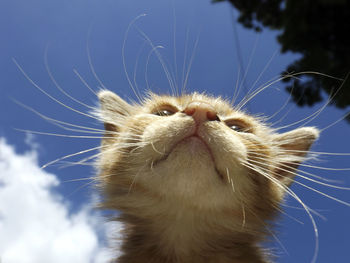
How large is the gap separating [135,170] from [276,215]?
0.91m

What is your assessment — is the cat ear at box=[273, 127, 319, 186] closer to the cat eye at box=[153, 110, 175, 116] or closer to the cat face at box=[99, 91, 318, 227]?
the cat face at box=[99, 91, 318, 227]

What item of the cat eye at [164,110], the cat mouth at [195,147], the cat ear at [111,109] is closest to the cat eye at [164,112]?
the cat eye at [164,110]

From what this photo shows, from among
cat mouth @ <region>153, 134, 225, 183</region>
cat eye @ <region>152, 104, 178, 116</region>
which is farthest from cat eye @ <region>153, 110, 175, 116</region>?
cat mouth @ <region>153, 134, 225, 183</region>

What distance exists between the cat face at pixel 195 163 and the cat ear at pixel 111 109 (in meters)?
0.18

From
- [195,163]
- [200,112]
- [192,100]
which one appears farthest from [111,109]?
[195,163]

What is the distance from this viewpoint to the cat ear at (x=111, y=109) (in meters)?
2.21

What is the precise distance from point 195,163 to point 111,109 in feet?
3.17

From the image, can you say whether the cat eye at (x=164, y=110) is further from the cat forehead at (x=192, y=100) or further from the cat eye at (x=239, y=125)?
the cat eye at (x=239, y=125)

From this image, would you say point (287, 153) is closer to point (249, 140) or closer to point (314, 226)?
point (249, 140)

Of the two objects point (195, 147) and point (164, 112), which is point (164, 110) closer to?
point (164, 112)

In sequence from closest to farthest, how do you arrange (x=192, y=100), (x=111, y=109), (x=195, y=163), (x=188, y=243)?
(x=195, y=163), (x=188, y=243), (x=192, y=100), (x=111, y=109)

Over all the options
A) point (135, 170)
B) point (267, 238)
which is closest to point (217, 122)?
point (135, 170)

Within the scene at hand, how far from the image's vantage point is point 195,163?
154 cm

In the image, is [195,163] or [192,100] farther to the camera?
[192,100]
